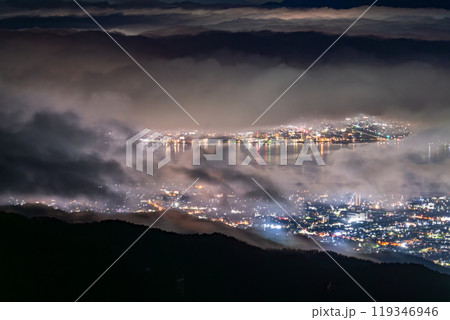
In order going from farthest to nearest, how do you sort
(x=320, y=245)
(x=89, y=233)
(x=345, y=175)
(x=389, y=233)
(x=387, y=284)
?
(x=345, y=175) < (x=389, y=233) < (x=320, y=245) < (x=89, y=233) < (x=387, y=284)

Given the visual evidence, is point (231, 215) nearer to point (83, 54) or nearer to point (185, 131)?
point (185, 131)

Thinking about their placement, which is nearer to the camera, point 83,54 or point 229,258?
point 229,258

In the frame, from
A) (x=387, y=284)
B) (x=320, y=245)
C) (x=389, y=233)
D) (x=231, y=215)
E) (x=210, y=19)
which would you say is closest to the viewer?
(x=387, y=284)

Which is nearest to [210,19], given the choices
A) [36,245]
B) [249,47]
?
[249,47]

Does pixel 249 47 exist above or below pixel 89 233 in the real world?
above

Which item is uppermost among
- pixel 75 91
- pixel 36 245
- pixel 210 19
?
pixel 210 19

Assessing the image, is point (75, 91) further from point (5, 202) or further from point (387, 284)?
point (387, 284)

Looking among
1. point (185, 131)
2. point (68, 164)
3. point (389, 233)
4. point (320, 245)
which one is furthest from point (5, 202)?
point (389, 233)
